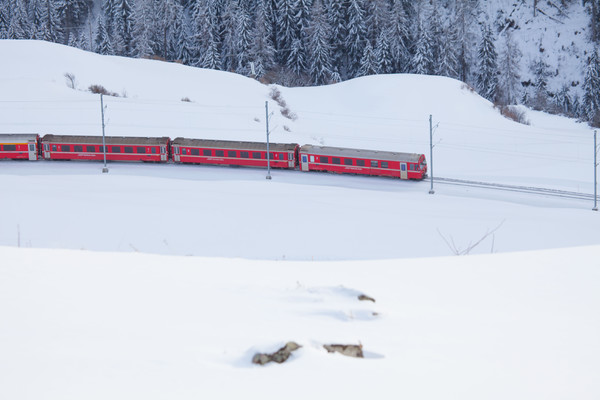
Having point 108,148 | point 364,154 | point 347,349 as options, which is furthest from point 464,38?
point 347,349

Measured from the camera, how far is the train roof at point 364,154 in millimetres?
45750

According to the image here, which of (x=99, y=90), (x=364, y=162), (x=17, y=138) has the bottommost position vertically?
(x=364, y=162)

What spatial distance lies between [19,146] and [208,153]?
14.4 meters

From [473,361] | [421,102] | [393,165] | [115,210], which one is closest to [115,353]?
[473,361]

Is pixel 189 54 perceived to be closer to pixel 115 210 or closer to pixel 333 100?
pixel 333 100

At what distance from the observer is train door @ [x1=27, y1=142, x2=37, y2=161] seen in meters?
50.1

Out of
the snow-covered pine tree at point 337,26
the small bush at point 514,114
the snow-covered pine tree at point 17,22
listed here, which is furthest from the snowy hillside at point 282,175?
the snow-covered pine tree at point 17,22

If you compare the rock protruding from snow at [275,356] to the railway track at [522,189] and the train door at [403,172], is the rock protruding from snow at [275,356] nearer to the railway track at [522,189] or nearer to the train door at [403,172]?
the railway track at [522,189]

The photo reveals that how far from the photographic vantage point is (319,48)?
90.7 meters

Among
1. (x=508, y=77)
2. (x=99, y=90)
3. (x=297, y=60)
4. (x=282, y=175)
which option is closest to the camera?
(x=282, y=175)

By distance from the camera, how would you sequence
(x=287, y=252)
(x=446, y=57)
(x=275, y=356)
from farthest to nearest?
(x=446, y=57), (x=287, y=252), (x=275, y=356)

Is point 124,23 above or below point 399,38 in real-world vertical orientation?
above

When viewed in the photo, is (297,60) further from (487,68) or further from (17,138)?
(17,138)

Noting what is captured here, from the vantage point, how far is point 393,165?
45812 mm
